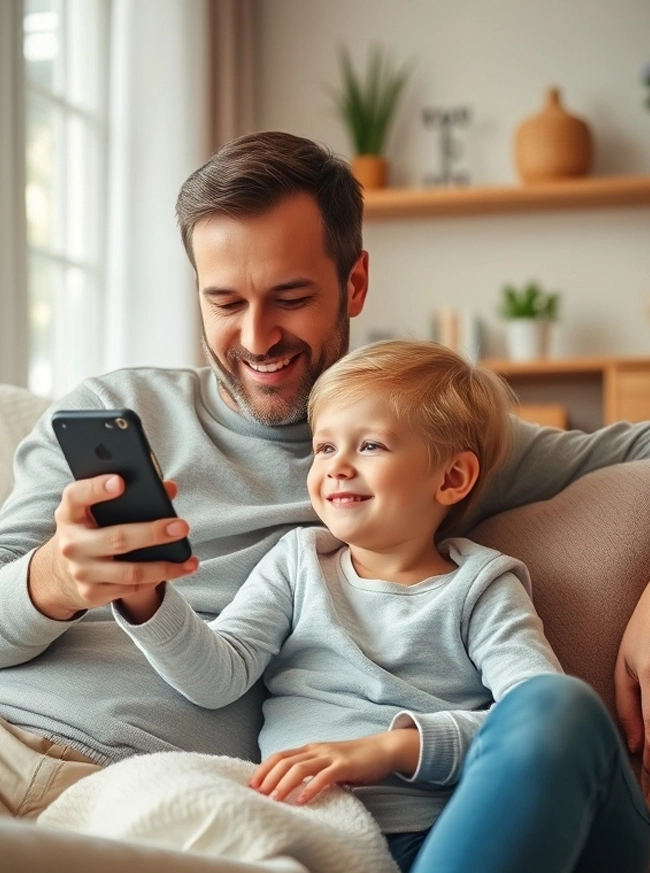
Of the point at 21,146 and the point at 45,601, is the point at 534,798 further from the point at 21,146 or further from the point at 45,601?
the point at 21,146

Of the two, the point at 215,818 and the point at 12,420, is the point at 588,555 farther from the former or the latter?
the point at 12,420

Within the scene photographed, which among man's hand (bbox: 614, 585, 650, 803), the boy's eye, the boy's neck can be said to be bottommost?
man's hand (bbox: 614, 585, 650, 803)

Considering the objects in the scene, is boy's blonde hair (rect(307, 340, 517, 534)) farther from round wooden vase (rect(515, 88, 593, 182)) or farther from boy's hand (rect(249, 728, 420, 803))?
round wooden vase (rect(515, 88, 593, 182))

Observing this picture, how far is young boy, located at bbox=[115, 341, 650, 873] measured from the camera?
3.96 ft

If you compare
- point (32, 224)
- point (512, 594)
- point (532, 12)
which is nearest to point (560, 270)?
point (532, 12)

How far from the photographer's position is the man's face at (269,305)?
1651 mm

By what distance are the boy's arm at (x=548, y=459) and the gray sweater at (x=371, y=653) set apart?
0.27m

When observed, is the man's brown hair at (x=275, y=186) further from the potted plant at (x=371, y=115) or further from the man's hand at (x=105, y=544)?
the potted plant at (x=371, y=115)

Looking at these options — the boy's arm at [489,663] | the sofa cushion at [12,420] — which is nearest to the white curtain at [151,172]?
the sofa cushion at [12,420]

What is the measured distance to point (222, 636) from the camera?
54.0 inches

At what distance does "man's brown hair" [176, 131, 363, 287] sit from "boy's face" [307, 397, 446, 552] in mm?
→ 395

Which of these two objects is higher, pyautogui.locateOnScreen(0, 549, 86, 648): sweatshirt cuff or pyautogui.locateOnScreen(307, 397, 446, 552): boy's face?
pyautogui.locateOnScreen(307, 397, 446, 552): boy's face

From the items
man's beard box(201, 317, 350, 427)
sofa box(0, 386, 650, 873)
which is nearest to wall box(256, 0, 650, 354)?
man's beard box(201, 317, 350, 427)

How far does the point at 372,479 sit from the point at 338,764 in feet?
1.21
